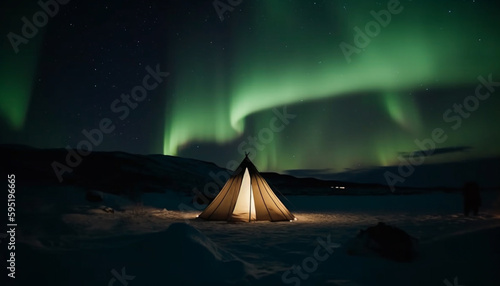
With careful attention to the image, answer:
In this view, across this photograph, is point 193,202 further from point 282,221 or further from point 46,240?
point 46,240

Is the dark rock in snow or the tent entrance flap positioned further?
the tent entrance flap

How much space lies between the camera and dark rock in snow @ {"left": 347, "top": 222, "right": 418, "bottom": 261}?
6020mm

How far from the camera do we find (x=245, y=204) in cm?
1304

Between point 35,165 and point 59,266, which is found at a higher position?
point 35,165

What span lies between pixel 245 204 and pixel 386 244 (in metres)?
7.29

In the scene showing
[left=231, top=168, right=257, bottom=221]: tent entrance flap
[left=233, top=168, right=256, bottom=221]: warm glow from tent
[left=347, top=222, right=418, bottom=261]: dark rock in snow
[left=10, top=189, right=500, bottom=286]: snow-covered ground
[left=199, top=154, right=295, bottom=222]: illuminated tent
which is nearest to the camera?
[left=10, top=189, right=500, bottom=286]: snow-covered ground

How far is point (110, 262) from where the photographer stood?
531 centimetres

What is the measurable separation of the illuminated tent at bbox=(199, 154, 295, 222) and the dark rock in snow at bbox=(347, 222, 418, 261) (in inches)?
251

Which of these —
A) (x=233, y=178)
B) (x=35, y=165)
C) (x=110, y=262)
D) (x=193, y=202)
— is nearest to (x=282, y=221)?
(x=233, y=178)

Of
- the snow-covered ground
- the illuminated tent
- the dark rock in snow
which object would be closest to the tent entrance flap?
the illuminated tent

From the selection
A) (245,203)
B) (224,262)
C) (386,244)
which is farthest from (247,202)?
(224,262)

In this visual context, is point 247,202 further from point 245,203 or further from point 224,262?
point 224,262

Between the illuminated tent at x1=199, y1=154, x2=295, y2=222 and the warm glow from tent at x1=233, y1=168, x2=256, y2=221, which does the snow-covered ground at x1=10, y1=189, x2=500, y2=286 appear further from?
the illuminated tent at x1=199, y1=154, x2=295, y2=222

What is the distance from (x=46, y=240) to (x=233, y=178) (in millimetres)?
7651
